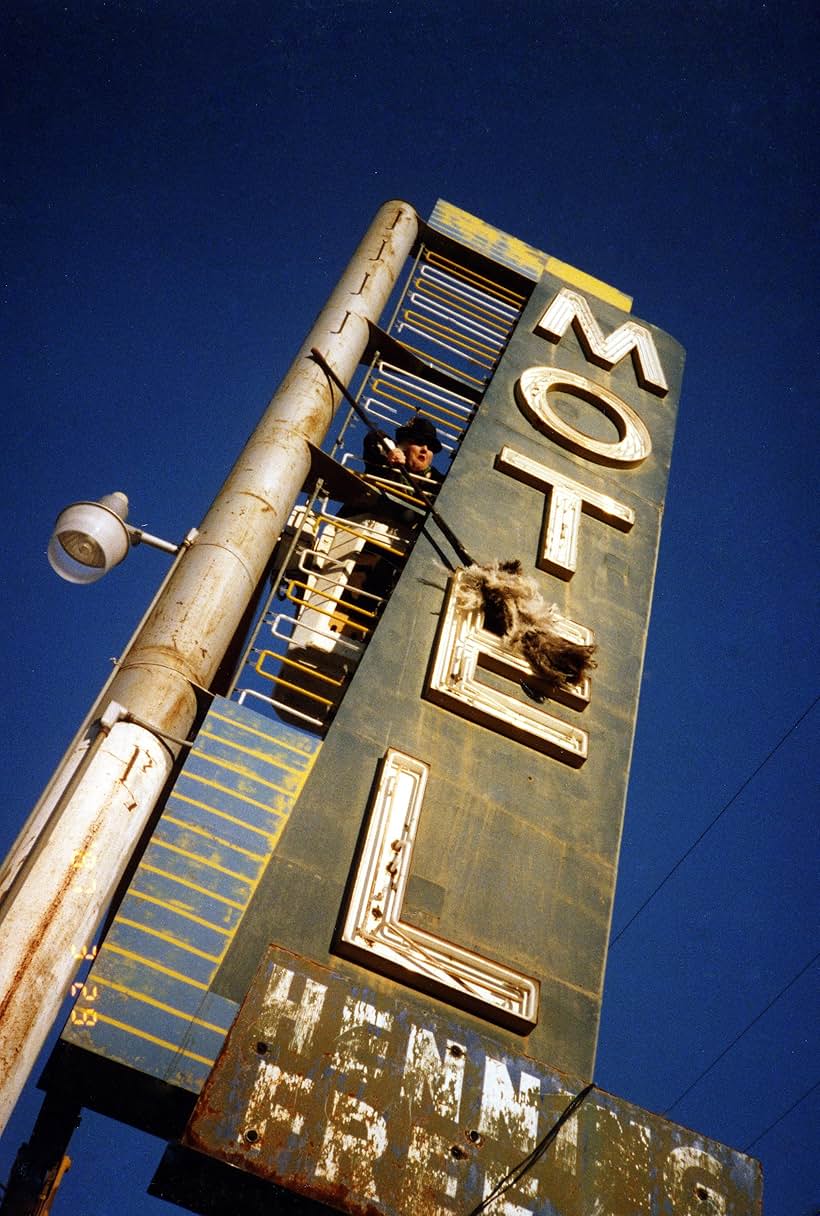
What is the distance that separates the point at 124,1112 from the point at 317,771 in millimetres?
2819

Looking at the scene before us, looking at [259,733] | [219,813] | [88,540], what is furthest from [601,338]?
[219,813]

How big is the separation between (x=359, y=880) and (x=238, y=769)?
4.29 feet

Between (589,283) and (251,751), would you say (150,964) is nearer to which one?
(251,751)

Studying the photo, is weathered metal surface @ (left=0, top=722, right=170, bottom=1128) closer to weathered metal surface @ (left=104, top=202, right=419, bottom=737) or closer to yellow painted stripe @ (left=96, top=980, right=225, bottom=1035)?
yellow painted stripe @ (left=96, top=980, right=225, bottom=1035)

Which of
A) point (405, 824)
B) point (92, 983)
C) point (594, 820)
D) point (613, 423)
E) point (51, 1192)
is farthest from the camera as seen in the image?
point (613, 423)

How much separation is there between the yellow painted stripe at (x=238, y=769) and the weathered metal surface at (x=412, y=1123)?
1433mm

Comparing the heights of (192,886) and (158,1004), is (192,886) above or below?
above

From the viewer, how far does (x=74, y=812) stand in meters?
6.49

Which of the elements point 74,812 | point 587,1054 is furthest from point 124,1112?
point 587,1054

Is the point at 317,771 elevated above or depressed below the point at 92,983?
above

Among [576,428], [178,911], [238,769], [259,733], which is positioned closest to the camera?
[178,911]

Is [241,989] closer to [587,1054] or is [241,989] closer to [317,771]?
[317,771]

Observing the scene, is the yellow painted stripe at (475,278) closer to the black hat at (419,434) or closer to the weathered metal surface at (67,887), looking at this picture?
the black hat at (419,434)

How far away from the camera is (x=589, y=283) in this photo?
57.6ft
